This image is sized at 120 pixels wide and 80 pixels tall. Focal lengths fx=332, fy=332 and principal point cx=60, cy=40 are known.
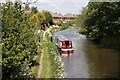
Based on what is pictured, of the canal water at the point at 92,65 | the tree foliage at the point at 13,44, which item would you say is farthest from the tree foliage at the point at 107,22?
the tree foliage at the point at 13,44

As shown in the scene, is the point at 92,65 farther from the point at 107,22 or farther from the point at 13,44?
the point at 13,44

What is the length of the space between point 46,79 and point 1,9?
6095 mm

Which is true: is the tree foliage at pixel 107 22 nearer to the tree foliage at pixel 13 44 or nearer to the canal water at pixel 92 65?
the canal water at pixel 92 65

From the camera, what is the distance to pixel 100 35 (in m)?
45.8

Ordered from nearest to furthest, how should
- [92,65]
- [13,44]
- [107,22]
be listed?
[13,44] → [92,65] → [107,22]

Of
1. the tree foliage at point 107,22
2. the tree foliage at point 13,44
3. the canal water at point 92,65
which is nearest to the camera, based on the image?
the tree foliage at point 13,44

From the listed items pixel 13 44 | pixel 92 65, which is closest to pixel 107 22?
pixel 92 65

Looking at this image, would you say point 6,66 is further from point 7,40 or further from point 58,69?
point 58,69

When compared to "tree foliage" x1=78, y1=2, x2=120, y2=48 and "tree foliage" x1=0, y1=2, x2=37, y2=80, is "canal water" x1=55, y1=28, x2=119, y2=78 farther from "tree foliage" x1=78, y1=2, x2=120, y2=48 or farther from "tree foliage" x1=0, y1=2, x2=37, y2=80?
"tree foliage" x1=0, y1=2, x2=37, y2=80

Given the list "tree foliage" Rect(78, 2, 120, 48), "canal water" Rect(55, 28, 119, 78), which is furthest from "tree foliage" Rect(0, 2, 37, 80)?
"tree foliage" Rect(78, 2, 120, 48)

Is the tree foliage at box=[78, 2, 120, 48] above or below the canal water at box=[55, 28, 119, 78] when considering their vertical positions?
above

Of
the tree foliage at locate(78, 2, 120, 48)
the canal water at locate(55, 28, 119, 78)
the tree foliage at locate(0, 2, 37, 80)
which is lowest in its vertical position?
the canal water at locate(55, 28, 119, 78)

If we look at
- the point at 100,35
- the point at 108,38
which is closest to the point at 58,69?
the point at 108,38

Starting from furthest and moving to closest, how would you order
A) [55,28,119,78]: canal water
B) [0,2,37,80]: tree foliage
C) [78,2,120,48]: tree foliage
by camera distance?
[78,2,120,48]: tree foliage → [55,28,119,78]: canal water → [0,2,37,80]: tree foliage
